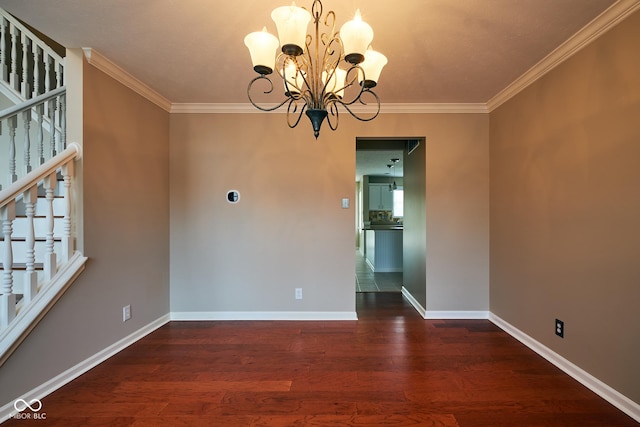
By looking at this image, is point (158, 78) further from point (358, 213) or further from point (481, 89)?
point (358, 213)

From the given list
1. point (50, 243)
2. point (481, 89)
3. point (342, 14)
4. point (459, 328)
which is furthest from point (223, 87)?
point (459, 328)

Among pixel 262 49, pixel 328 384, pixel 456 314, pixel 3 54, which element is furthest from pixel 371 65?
pixel 3 54

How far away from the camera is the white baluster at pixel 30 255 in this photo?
1.67 metres

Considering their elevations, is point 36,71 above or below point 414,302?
above

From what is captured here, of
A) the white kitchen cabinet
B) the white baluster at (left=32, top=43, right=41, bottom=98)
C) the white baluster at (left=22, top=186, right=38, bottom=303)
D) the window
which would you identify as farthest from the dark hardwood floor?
the window

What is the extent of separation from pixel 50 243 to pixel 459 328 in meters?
3.50

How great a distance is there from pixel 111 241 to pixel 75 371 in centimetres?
95

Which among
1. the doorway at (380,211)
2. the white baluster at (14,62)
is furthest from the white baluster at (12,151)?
the doorway at (380,211)

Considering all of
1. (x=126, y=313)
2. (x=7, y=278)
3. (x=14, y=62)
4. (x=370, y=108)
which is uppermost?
(x=14, y=62)

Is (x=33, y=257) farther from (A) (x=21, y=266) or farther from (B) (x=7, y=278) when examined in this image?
(A) (x=21, y=266)

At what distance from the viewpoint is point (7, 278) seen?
1600 mm

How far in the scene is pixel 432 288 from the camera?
301cm

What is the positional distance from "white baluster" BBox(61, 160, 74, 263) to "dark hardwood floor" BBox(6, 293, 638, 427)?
90cm

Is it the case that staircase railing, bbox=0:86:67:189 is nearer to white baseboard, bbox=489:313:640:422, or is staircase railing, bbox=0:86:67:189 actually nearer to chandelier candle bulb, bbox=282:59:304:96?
chandelier candle bulb, bbox=282:59:304:96
